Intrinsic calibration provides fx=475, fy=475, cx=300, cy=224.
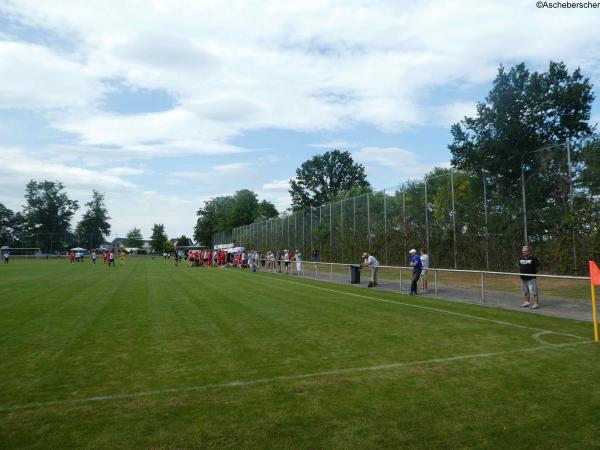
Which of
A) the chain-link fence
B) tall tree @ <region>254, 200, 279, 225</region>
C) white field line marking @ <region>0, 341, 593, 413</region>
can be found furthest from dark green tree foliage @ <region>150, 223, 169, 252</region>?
white field line marking @ <region>0, 341, 593, 413</region>

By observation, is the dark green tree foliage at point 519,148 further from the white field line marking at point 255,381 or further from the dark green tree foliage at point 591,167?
the white field line marking at point 255,381

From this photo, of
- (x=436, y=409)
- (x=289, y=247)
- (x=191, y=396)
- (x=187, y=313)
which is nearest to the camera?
(x=436, y=409)

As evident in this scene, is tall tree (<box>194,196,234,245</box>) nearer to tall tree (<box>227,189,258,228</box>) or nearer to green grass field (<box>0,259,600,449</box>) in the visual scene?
tall tree (<box>227,189,258,228</box>)

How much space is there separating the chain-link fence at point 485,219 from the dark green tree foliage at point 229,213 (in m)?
62.2

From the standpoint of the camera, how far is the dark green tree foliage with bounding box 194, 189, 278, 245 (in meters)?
98.5

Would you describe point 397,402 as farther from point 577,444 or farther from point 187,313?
point 187,313

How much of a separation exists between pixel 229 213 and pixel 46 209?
161 ft

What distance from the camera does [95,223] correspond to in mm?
127938

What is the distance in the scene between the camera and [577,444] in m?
4.20

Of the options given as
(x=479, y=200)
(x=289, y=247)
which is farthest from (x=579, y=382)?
(x=289, y=247)

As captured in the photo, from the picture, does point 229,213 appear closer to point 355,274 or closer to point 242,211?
point 242,211

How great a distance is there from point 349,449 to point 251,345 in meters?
4.33

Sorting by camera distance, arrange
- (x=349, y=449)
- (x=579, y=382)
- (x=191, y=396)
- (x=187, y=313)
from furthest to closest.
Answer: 1. (x=187, y=313)
2. (x=579, y=382)
3. (x=191, y=396)
4. (x=349, y=449)

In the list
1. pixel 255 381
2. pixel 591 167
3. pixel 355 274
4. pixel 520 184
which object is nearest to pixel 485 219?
pixel 520 184
